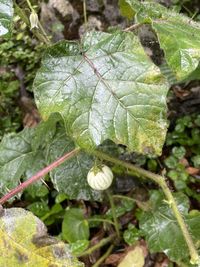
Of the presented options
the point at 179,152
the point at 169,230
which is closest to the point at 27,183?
the point at 169,230

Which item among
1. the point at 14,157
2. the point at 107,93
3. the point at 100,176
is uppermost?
the point at 107,93

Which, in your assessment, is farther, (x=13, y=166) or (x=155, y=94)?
(x=13, y=166)

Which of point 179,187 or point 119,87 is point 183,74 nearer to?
point 119,87

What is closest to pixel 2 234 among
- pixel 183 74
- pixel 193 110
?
pixel 183 74

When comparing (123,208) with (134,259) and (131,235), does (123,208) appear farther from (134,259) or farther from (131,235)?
(134,259)

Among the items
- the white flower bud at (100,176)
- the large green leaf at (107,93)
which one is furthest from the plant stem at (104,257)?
the large green leaf at (107,93)

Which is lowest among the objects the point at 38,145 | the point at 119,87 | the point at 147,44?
the point at 38,145

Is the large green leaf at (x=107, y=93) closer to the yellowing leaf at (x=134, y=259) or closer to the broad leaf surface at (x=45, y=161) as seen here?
the broad leaf surface at (x=45, y=161)
